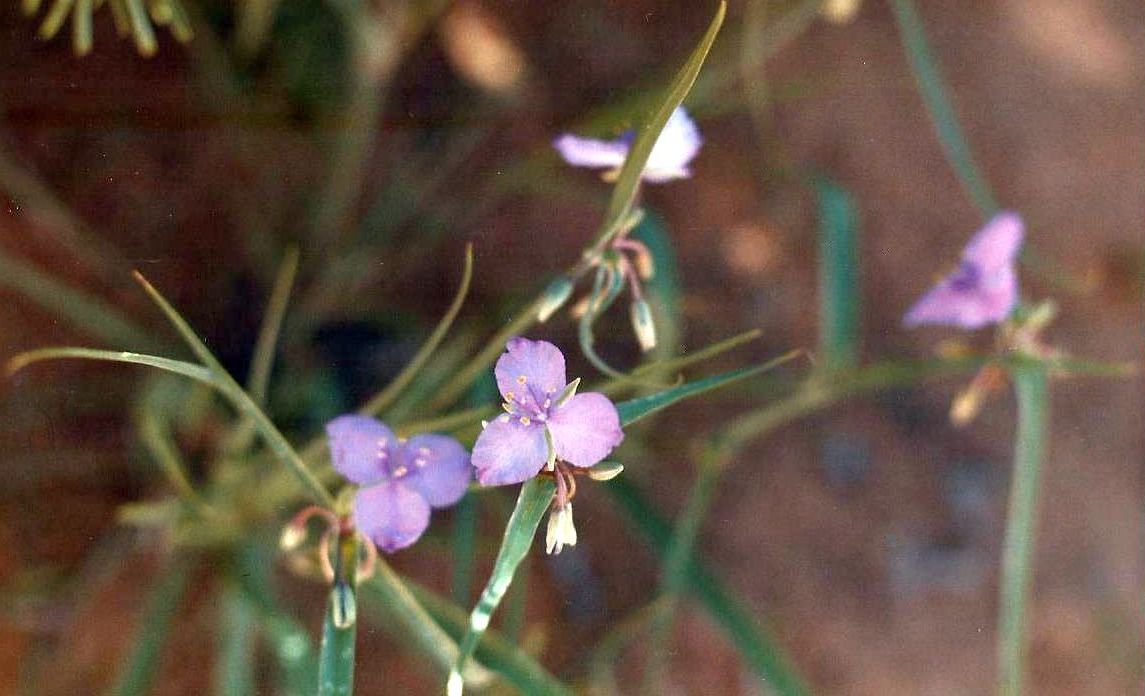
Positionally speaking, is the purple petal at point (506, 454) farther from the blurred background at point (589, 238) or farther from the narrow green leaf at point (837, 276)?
the blurred background at point (589, 238)

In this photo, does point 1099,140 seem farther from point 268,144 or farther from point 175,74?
point 175,74

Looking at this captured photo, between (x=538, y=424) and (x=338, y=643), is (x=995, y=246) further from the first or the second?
(x=338, y=643)

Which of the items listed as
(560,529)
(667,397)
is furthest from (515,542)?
(667,397)

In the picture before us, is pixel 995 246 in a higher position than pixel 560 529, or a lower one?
higher

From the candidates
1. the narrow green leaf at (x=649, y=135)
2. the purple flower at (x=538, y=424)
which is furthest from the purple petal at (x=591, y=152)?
the purple flower at (x=538, y=424)

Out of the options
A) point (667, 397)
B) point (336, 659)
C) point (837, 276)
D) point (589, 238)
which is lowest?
point (336, 659)

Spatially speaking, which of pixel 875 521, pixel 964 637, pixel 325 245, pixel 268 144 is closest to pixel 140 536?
pixel 325 245
